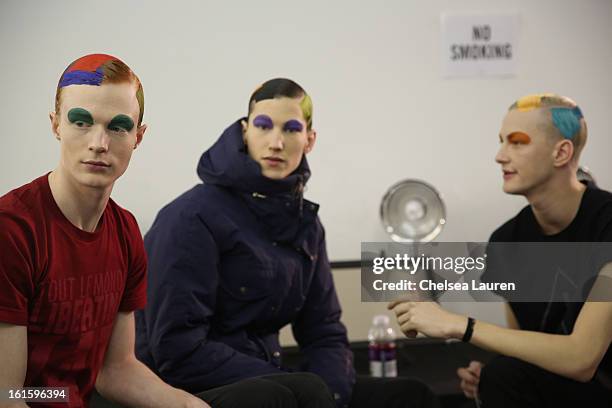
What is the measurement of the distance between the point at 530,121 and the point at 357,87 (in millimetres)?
1126

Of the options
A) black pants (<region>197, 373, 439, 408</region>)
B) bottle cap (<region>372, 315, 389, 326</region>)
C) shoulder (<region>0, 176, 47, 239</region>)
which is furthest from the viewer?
bottle cap (<region>372, 315, 389, 326</region>)

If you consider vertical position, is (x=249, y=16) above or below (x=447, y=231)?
above

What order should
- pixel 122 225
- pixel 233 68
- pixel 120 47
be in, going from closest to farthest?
pixel 122 225, pixel 120 47, pixel 233 68

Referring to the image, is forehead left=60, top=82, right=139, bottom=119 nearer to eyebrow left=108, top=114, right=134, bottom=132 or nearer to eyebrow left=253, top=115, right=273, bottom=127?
eyebrow left=108, top=114, right=134, bottom=132

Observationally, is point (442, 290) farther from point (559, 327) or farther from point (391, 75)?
point (391, 75)

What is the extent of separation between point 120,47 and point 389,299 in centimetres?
142

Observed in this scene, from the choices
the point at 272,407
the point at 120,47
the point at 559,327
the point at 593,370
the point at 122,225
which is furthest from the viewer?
the point at 120,47

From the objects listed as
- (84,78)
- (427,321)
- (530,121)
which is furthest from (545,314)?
(84,78)

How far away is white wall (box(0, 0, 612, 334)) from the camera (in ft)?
9.52

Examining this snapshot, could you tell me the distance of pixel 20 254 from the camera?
4.22ft

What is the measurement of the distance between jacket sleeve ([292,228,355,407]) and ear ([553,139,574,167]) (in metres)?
0.73

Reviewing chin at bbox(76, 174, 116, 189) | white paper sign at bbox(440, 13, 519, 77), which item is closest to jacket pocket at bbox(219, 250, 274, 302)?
chin at bbox(76, 174, 116, 189)

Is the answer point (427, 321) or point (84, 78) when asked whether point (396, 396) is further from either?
point (84, 78)

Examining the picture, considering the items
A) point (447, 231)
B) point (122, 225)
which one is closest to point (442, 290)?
point (447, 231)
